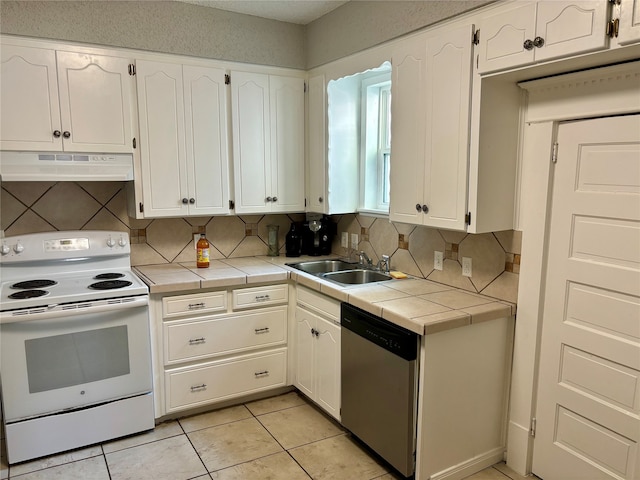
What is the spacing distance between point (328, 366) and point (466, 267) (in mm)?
963

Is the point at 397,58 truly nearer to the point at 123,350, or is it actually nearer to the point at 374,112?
the point at 374,112

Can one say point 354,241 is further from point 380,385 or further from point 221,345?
point 380,385

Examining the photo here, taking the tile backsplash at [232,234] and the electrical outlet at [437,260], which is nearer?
the tile backsplash at [232,234]

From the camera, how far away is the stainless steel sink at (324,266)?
3.27 metres

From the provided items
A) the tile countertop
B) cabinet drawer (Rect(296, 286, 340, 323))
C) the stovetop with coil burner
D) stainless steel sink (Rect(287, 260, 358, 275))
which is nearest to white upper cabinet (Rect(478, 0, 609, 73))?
the tile countertop

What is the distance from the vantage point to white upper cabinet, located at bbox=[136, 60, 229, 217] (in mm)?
2836

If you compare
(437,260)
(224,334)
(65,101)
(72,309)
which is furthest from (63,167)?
(437,260)

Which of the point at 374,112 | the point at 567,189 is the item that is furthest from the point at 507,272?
the point at 374,112

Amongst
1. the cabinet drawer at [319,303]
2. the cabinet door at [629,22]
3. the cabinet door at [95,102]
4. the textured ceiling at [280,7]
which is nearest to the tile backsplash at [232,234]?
the cabinet door at [95,102]

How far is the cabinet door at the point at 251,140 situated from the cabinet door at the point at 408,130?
1.01 m

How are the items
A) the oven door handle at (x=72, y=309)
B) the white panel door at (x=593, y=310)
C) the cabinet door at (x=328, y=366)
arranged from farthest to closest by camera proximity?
1. the cabinet door at (x=328, y=366)
2. the oven door handle at (x=72, y=309)
3. the white panel door at (x=593, y=310)

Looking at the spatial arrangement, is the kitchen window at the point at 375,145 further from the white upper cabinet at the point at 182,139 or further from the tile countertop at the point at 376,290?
the white upper cabinet at the point at 182,139

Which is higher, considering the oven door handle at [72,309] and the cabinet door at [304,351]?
the oven door handle at [72,309]

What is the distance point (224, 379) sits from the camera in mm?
2920
